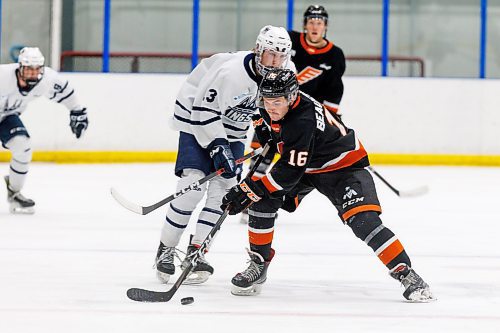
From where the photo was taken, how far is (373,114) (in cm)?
866

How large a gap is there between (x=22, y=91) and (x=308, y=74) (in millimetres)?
1473

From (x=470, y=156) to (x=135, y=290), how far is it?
584cm

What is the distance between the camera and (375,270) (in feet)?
13.0

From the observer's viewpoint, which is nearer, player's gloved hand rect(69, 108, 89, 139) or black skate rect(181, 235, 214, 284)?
black skate rect(181, 235, 214, 284)

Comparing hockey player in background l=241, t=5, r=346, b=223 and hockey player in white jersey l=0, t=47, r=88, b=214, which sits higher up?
hockey player in background l=241, t=5, r=346, b=223

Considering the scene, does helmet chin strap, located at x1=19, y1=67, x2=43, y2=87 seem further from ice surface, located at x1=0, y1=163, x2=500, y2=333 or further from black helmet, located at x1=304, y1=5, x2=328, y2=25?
black helmet, located at x1=304, y1=5, x2=328, y2=25

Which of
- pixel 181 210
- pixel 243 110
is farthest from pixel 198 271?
pixel 243 110

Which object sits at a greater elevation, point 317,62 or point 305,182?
point 317,62

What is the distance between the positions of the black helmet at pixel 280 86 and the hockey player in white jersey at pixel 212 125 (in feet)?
0.93

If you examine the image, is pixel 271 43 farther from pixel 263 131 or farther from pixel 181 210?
pixel 181 210

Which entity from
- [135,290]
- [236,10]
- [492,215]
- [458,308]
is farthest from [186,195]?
[236,10]

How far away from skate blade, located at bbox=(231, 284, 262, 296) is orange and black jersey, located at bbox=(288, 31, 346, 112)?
7.32 ft

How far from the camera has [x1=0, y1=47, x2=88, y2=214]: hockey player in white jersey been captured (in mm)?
5473

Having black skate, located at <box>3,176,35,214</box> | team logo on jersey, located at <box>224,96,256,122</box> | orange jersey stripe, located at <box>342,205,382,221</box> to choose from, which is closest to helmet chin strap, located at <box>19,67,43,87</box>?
black skate, located at <box>3,176,35,214</box>
